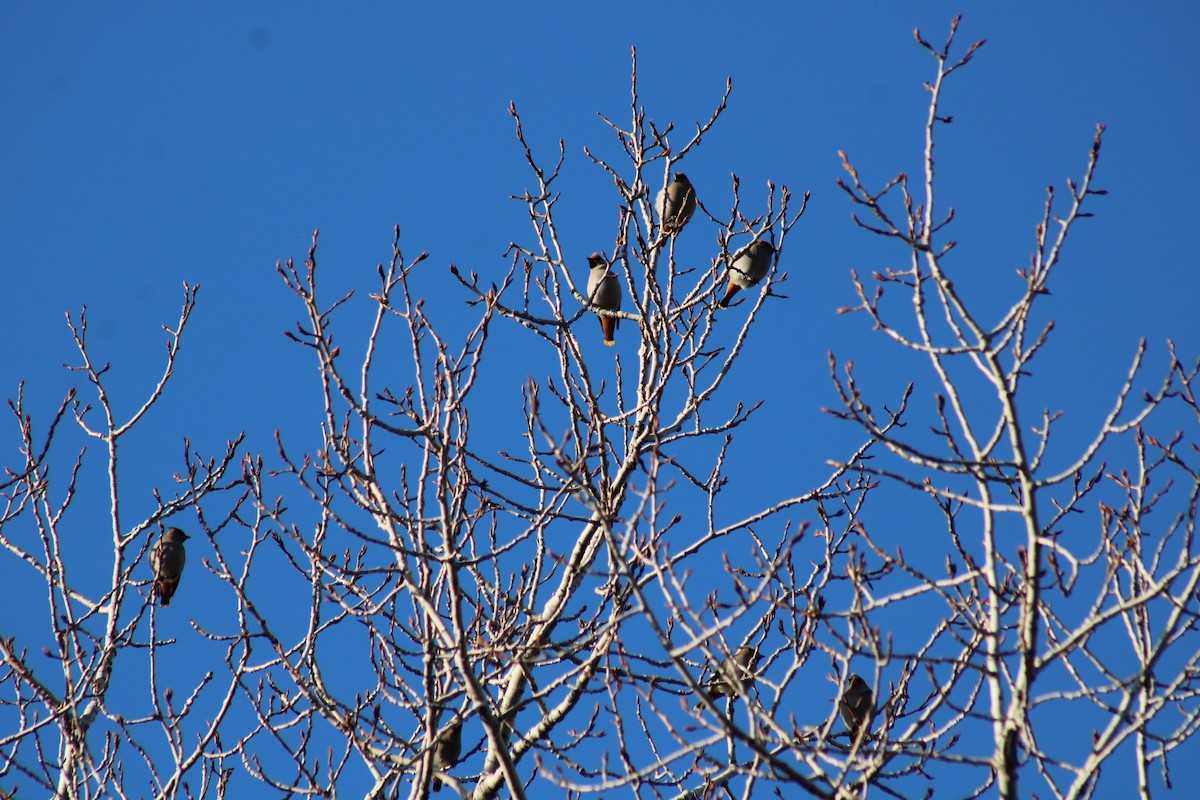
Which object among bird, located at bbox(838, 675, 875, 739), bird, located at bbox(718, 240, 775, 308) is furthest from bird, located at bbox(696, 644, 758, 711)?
bird, located at bbox(718, 240, 775, 308)

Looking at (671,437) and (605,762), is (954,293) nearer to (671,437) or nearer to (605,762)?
(605,762)

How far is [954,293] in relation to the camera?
288cm

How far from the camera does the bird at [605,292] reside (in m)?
6.89

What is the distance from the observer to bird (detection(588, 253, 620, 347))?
6891mm

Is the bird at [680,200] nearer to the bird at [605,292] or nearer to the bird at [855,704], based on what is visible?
the bird at [605,292]

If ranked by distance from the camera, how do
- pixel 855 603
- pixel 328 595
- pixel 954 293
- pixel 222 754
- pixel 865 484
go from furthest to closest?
pixel 865 484 < pixel 222 754 < pixel 328 595 < pixel 855 603 < pixel 954 293

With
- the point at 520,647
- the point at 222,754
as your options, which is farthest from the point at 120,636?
the point at 520,647

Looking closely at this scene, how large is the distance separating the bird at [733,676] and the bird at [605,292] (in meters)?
1.92

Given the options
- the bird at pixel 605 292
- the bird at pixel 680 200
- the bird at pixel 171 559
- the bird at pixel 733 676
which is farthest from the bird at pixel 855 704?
the bird at pixel 171 559

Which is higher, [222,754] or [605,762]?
[222,754]

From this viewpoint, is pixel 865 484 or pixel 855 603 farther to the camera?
pixel 865 484

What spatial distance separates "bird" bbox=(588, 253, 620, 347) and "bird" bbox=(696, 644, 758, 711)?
1922 millimetres

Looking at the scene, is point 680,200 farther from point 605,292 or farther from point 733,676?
point 733,676

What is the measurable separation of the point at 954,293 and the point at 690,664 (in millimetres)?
2300
